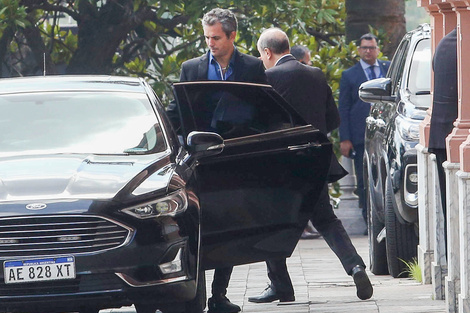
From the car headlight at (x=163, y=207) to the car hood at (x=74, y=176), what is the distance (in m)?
0.09

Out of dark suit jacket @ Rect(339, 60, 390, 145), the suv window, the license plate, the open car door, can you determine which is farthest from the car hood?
dark suit jacket @ Rect(339, 60, 390, 145)

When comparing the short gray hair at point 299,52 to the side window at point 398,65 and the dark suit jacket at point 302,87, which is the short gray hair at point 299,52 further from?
the dark suit jacket at point 302,87

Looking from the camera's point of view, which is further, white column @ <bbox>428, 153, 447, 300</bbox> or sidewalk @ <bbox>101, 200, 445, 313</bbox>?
white column @ <bbox>428, 153, 447, 300</bbox>

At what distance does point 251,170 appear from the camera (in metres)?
8.22

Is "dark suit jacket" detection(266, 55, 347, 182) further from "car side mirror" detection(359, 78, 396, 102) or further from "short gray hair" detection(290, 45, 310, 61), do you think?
"short gray hair" detection(290, 45, 310, 61)

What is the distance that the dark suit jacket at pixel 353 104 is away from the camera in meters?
14.9

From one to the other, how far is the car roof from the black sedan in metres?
0.01

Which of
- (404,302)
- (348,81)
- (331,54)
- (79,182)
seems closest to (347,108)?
(348,81)

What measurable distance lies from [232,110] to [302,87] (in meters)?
0.95

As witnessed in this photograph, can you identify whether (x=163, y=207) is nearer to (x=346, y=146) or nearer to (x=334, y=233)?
(x=334, y=233)

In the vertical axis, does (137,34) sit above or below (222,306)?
below

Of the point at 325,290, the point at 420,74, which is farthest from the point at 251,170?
the point at 420,74

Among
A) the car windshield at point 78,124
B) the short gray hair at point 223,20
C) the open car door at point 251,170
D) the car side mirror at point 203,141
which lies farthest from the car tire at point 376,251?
the car side mirror at point 203,141

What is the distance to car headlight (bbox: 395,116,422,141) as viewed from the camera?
9977mm
